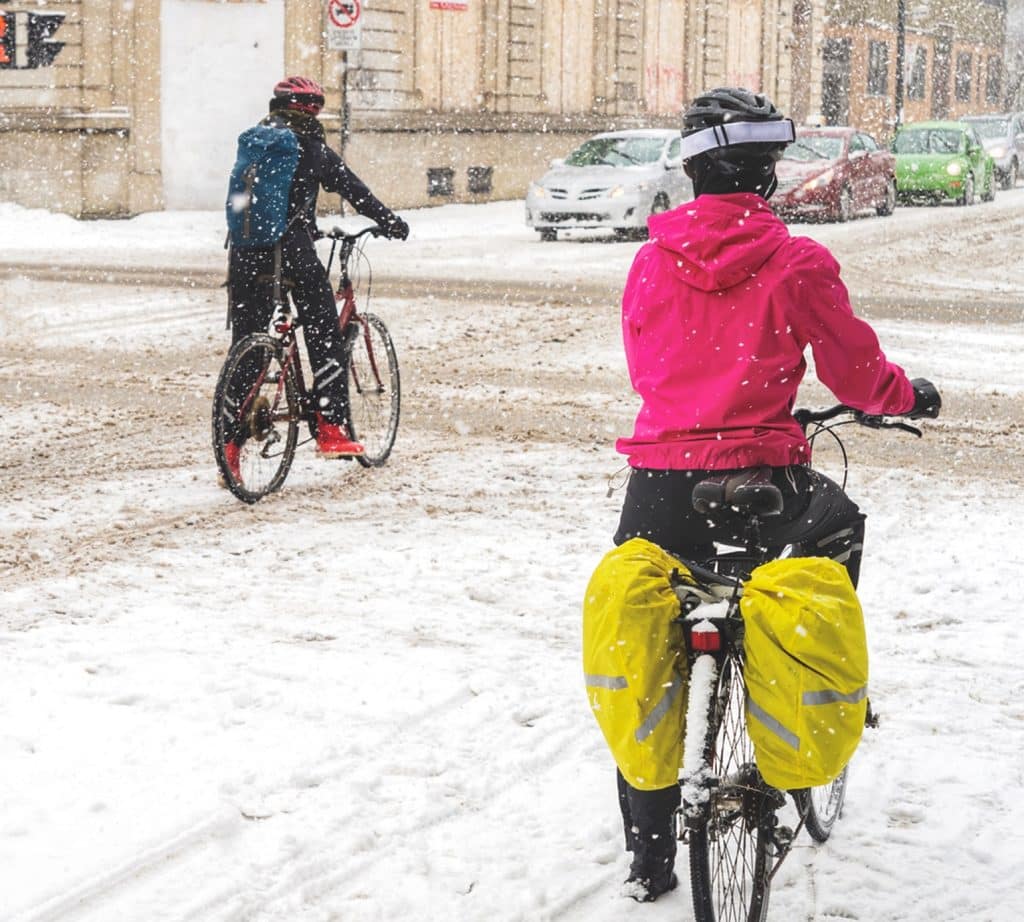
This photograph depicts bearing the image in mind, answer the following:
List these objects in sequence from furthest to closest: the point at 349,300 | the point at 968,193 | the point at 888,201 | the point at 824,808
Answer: the point at 968,193 → the point at 888,201 → the point at 349,300 → the point at 824,808

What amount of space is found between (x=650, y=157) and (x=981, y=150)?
10820 mm

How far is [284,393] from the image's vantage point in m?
7.89

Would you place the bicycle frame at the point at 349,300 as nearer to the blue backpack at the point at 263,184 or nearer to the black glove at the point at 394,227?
the black glove at the point at 394,227

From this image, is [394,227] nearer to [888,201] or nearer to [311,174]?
[311,174]

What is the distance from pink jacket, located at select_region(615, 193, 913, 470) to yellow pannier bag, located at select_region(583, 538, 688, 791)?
35 cm

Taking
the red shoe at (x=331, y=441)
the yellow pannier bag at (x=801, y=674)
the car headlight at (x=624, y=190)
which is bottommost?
the red shoe at (x=331, y=441)

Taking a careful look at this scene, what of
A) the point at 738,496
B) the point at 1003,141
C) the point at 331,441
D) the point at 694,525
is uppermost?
the point at 1003,141

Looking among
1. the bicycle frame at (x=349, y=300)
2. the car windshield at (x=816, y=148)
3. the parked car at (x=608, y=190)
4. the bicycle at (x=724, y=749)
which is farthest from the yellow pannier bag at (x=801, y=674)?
the car windshield at (x=816, y=148)

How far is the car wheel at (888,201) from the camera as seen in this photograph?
1094 inches

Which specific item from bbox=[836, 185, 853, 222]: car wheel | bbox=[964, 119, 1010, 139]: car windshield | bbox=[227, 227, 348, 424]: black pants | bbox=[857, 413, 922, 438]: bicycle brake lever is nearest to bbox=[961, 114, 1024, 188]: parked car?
bbox=[964, 119, 1010, 139]: car windshield

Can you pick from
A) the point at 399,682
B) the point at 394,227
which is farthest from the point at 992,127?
the point at 399,682

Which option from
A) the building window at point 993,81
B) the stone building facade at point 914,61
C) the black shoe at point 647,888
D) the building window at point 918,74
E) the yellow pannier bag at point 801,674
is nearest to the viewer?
the yellow pannier bag at point 801,674

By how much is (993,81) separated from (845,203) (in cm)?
4256

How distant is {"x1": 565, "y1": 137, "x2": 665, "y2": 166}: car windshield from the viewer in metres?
23.8
